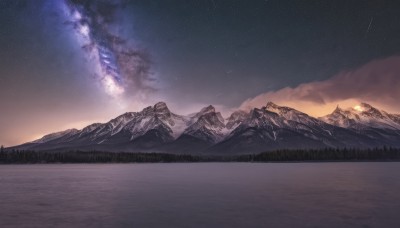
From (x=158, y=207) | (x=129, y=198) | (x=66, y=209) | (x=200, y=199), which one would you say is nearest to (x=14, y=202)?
(x=66, y=209)

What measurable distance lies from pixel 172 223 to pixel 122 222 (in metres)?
4.66

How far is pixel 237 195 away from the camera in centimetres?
5531

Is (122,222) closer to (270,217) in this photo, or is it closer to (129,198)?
(270,217)

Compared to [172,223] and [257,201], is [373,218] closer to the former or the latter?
[257,201]

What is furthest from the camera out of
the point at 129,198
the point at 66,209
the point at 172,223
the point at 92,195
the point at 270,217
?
the point at 92,195

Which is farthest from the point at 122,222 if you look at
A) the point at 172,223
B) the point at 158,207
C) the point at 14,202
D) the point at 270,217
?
the point at 14,202

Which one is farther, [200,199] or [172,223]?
[200,199]

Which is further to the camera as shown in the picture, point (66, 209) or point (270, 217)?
point (66, 209)

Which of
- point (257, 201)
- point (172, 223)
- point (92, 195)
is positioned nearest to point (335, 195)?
point (257, 201)

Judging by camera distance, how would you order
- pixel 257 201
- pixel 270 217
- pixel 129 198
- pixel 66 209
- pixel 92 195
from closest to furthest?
1. pixel 270 217
2. pixel 66 209
3. pixel 257 201
4. pixel 129 198
5. pixel 92 195

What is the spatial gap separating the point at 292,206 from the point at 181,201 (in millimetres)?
14100

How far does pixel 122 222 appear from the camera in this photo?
34156 millimetres

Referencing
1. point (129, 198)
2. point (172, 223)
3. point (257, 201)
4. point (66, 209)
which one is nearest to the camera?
point (172, 223)

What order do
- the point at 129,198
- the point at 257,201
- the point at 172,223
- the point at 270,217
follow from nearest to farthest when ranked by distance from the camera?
the point at 172,223
the point at 270,217
the point at 257,201
the point at 129,198
